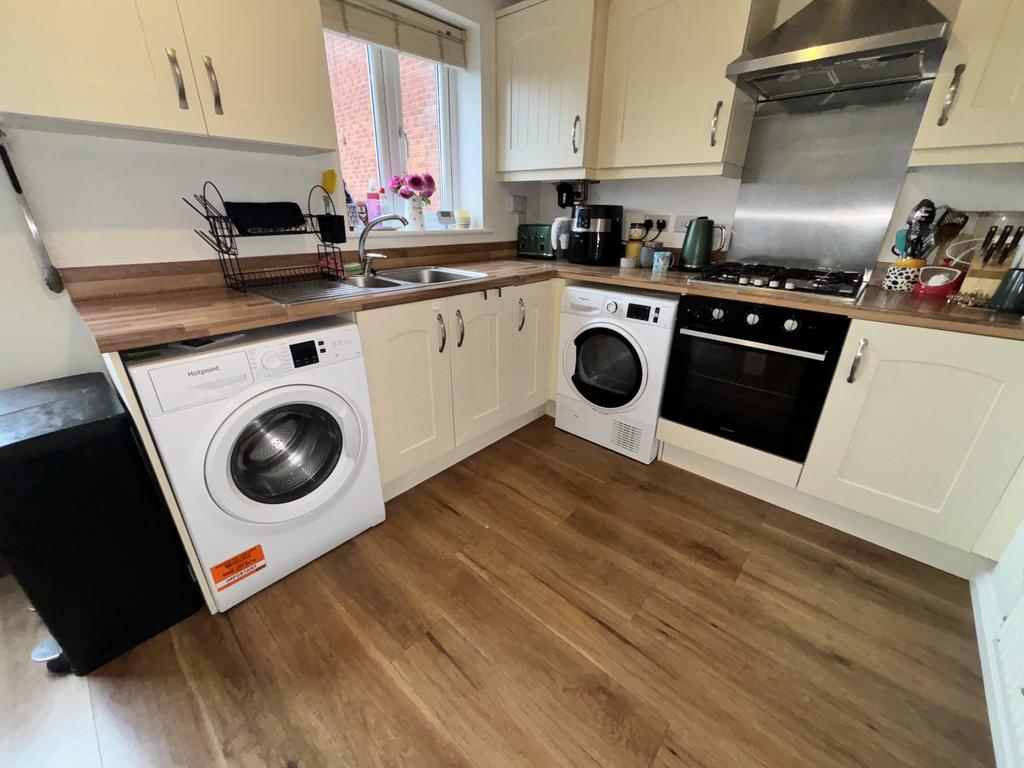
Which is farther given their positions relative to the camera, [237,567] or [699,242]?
[699,242]

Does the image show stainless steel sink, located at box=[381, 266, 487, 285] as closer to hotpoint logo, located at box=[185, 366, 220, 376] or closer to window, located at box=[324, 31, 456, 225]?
window, located at box=[324, 31, 456, 225]

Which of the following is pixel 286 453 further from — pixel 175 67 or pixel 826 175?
pixel 826 175

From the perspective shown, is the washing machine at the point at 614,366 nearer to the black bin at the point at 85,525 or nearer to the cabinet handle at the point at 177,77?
the cabinet handle at the point at 177,77

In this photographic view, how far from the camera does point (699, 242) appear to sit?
215 cm

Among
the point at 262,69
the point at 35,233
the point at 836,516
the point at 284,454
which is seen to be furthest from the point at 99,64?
the point at 836,516

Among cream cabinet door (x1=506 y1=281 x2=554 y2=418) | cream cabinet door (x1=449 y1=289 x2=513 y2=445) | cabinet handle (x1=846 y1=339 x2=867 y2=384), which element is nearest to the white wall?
cream cabinet door (x1=449 y1=289 x2=513 y2=445)

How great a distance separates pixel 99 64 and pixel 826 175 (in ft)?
8.64

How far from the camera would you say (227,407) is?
1155 millimetres

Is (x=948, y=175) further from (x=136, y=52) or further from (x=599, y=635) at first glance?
(x=136, y=52)

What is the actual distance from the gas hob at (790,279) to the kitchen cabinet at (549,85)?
902 mm

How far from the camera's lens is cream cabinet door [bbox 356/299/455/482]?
5.02 ft

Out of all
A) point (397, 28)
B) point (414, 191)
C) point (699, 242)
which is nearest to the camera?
point (397, 28)

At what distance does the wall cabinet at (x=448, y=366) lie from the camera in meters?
1.58

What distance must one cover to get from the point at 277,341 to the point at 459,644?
1045mm
